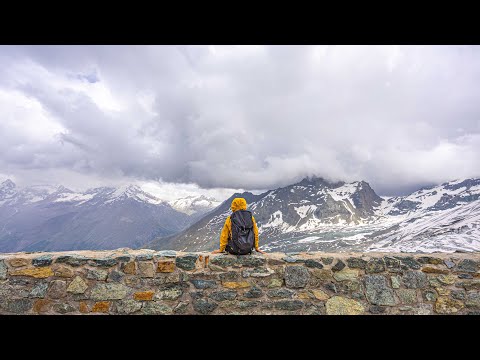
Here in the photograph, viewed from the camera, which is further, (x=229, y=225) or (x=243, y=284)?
(x=229, y=225)

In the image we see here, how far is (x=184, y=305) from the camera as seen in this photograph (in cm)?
463

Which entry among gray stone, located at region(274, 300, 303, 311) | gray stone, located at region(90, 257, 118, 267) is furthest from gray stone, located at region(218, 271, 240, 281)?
gray stone, located at region(90, 257, 118, 267)

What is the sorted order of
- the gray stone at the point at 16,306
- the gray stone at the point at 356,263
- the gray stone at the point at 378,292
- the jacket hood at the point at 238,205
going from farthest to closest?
1. the jacket hood at the point at 238,205
2. the gray stone at the point at 356,263
3. the gray stone at the point at 378,292
4. the gray stone at the point at 16,306

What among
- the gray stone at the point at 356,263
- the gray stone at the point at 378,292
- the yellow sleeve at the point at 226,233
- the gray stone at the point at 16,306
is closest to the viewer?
the gray stone at the point at 16,306

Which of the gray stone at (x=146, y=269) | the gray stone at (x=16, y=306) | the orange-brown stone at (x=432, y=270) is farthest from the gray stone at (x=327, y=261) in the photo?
the gray stone at (x=16, y=306)

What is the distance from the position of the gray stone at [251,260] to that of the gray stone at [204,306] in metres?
0.89

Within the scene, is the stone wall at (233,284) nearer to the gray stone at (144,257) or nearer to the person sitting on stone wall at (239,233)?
the gray stone at (144,257)

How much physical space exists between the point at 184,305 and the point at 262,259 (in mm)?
1618

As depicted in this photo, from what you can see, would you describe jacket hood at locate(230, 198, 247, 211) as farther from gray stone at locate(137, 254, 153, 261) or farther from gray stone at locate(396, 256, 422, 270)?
gray stone at locate(396, 256, 422, 270)

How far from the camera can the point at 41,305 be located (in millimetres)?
4543

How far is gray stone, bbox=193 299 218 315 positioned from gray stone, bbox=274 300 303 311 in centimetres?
112

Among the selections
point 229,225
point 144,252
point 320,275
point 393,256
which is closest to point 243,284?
point 229,225

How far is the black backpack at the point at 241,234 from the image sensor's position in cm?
477

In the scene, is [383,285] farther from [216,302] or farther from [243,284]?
[216,302]
